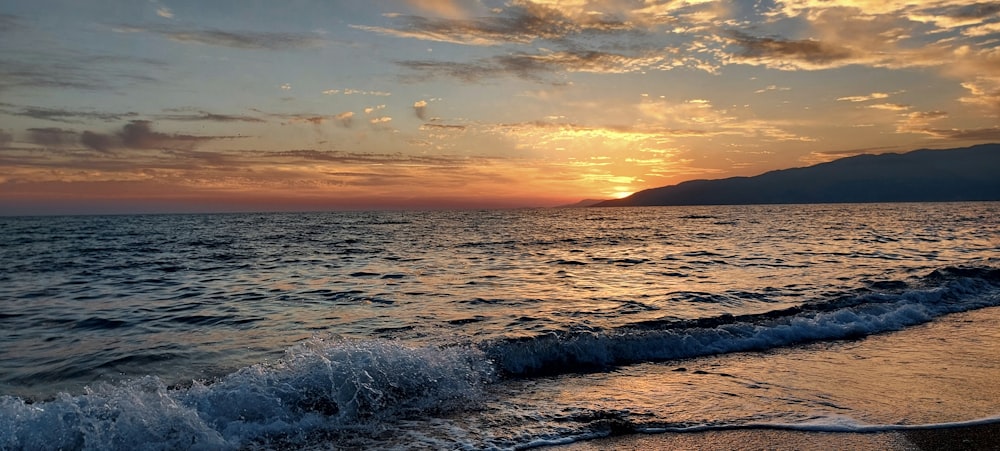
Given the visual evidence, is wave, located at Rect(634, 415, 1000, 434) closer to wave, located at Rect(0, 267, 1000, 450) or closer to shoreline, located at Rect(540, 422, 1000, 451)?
shoreline, located at Rect(540, 422, 1000, 451)

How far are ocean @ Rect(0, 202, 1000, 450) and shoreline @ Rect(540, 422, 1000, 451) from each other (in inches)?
6.6

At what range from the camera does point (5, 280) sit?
24.0 metres

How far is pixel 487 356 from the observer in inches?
420

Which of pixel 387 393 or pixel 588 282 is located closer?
pixel 387 393

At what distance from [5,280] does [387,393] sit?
2447 centimetres

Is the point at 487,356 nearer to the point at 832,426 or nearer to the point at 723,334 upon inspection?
the point at 723,334

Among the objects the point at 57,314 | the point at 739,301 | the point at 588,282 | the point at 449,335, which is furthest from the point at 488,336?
the point at 57,314

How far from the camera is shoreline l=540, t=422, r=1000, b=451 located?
6.33m

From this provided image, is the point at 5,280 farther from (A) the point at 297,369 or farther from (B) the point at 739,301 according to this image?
(B) the point at 739,301

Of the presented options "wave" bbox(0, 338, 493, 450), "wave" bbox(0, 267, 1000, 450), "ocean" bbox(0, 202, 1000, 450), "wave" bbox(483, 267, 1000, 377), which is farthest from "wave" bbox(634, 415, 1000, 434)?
"wave" bbox(483, 267, 1000, 377)

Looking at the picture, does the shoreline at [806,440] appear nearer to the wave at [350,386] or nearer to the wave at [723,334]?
the wave at [350,386]

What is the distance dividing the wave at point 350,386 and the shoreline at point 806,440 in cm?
50

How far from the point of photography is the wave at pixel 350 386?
7.07 m

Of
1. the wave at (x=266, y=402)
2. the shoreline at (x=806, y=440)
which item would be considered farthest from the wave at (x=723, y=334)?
the shoreline at (x=806, y=440)
